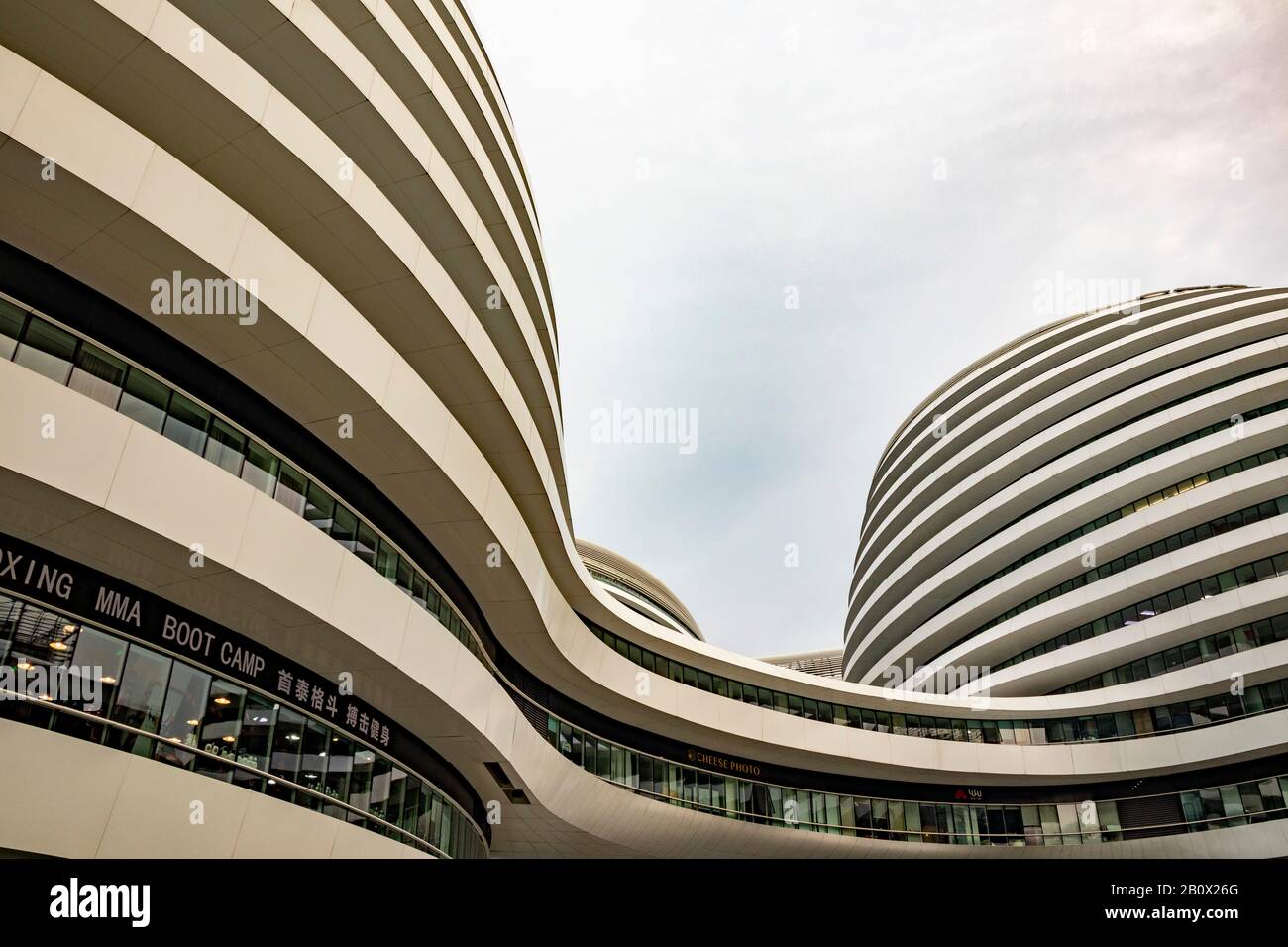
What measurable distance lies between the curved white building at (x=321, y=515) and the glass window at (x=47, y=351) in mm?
36

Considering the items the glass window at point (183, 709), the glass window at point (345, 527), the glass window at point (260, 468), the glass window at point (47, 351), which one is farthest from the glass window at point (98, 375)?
the glass window at point (345, 527)

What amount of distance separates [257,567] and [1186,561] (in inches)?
1529

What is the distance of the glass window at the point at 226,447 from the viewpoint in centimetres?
1088

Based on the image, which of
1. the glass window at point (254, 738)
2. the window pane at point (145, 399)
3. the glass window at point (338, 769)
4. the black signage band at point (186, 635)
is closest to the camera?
the black signage band at point (186, 635)

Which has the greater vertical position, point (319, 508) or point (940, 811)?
point (319, 508)

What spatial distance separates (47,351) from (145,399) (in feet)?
4.06

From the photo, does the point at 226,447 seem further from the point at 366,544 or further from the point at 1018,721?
the point at 1018,721

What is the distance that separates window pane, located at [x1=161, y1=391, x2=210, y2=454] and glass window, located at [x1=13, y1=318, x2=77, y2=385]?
1.32 meters

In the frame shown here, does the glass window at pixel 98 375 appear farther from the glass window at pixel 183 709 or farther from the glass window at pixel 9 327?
the glass window at pixel 183 709

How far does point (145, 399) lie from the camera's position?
33.7ft

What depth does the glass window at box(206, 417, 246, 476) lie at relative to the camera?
35.7 feet

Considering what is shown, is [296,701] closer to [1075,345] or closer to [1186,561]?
[1186,561]

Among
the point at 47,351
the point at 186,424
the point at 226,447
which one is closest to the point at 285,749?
the point at 226,447

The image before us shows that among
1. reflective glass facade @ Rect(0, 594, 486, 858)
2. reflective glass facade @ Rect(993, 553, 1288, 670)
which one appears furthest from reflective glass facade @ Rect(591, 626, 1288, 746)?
reflective glass facade @ Rect(0, 594, 486, 858)
